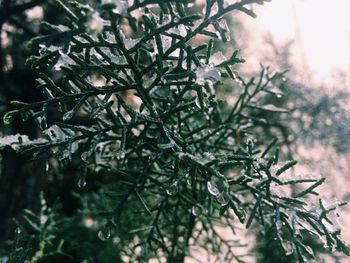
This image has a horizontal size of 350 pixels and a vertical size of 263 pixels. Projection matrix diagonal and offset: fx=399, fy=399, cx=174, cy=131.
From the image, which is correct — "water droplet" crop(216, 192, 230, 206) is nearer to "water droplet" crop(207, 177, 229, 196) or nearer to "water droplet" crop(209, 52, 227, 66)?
"water droplet" crop(207, 177, 229, 196)

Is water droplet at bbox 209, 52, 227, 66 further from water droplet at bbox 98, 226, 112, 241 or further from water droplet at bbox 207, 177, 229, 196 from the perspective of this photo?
water droplet at bbox 98, 226, 112, 241

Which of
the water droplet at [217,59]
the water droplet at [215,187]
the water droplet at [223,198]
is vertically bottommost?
the water droplet at [223,198]

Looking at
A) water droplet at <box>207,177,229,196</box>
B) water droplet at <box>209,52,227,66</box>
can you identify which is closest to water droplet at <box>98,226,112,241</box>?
water droplet at <box>207,177,229,196</box>

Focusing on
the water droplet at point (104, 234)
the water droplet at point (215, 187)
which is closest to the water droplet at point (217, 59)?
the water droplet at point (215, 187)

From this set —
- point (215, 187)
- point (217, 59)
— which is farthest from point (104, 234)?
point (217, 59)

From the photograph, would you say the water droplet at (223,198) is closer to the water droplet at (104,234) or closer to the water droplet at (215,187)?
the water droplet at (215,187)

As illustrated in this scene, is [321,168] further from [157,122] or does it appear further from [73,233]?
[157,122]

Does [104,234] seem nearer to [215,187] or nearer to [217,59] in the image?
[215,187]

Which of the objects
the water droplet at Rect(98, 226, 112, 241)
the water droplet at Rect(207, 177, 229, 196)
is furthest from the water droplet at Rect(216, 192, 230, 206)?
the water droplet at Rect(98, 226, 112, 241)

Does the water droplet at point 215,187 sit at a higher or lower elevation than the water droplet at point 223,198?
higher

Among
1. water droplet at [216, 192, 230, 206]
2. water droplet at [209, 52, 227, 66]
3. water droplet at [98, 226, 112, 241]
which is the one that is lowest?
water droplet at [98, 226, 112, 241]

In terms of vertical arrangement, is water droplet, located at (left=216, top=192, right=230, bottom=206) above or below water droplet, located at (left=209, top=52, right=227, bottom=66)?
below

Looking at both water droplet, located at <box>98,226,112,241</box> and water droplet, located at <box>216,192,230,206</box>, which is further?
water droplet, located at <box>98,226,112,241</box>
